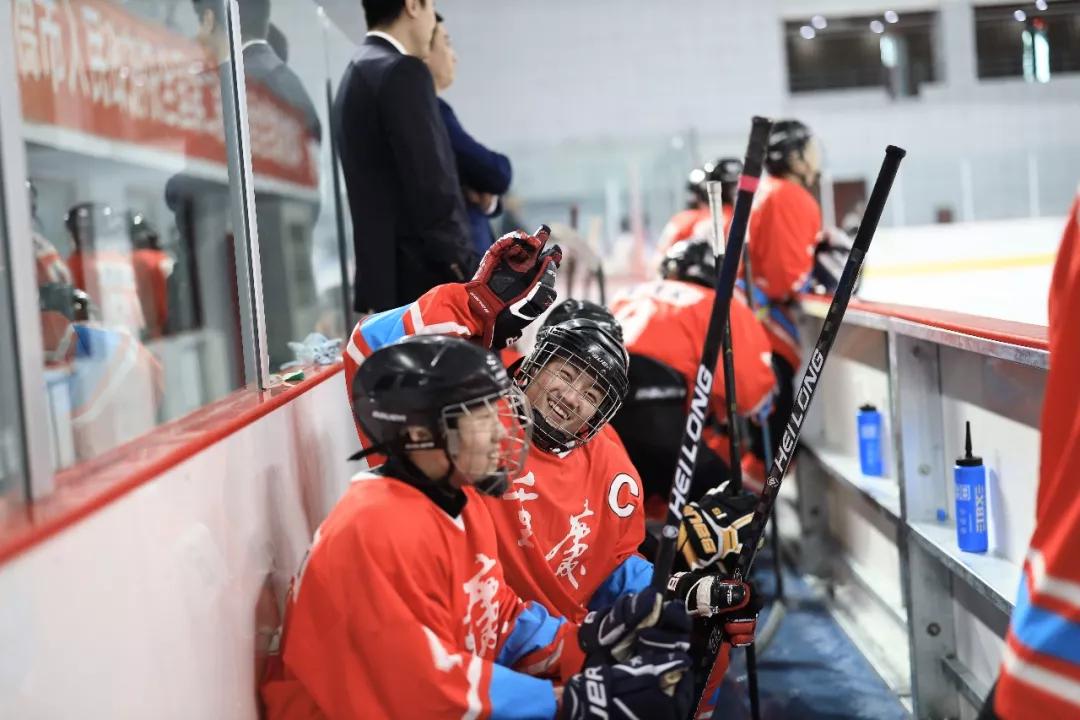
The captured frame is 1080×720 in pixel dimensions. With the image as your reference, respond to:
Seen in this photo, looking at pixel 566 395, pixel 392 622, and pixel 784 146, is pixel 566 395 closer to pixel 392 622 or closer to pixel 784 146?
pixel 392 622

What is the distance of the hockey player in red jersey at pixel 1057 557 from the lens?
0.87 metres

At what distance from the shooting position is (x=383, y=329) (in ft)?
5.74

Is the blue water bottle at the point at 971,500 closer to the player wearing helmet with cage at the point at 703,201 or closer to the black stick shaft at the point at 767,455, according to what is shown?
the black stick shaft at the point at 767,455

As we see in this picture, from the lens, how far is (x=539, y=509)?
1.76m

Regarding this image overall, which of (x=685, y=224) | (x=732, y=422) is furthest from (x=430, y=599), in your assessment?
(x=685, y=224)

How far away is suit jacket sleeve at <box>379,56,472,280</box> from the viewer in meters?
2.25

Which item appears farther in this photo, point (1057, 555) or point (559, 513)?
point (559, 513)

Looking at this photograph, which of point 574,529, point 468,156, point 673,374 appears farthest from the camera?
point 673,374

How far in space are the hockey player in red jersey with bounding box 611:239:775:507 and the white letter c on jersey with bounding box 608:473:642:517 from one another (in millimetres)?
958

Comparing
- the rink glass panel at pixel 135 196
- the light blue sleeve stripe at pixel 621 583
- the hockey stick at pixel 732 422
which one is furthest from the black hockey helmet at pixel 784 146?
the light blue sleeve stripe at pixel 621 583

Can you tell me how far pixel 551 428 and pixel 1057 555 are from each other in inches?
37.7

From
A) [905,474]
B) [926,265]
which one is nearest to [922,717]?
[905,474]

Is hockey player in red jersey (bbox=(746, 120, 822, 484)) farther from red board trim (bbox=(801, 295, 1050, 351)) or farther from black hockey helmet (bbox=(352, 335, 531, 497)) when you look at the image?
black hockey helmet (bbox=(352, 335, 531, 497))

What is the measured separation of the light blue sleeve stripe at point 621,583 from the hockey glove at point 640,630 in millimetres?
489
